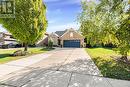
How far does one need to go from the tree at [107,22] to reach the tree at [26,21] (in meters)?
6.46

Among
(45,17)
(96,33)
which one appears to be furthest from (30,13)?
(96,33)

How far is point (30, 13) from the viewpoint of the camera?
65.1ft

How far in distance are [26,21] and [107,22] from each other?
10532mm

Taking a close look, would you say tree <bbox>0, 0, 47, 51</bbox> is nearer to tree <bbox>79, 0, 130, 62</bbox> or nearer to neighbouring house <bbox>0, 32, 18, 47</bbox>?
tree <bbox>79, 0, 130, 62</bbox>

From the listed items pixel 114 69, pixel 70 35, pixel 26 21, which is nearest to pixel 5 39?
pixel 70 35

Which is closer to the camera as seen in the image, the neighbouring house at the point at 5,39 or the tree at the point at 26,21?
the tree at the point at 26,21

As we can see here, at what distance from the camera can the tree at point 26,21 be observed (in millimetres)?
19217

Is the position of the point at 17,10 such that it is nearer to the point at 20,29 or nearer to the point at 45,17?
the point at 20,29

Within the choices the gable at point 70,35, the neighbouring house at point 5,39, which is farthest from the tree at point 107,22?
the neighbouring house at point 5,39

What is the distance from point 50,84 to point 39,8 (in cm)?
1594

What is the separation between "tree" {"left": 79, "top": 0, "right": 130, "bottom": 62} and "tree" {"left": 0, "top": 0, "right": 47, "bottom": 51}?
6461 mm

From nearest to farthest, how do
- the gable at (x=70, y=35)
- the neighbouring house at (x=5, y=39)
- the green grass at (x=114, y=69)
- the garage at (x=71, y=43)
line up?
the green grass at (x=114, y=69) → the neighbouring house at (x=5, y=39) → the garage at (x=71, y=43) → the gable at (x=70, y=35)

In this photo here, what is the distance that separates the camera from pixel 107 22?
1415 cm

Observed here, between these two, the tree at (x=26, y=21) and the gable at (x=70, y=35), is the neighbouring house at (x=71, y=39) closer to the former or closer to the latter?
the gable at (x=70, y=35)
